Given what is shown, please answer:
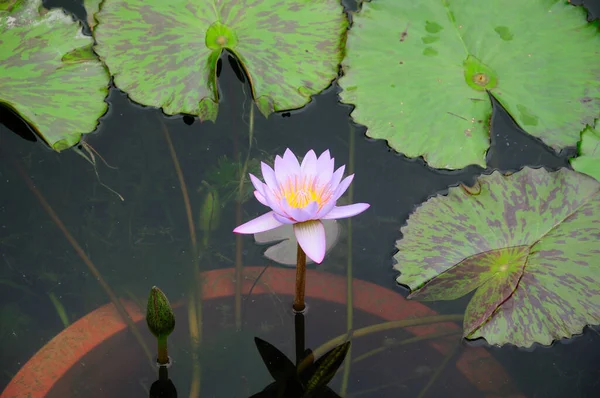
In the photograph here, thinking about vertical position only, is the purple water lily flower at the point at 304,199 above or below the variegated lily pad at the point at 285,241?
above

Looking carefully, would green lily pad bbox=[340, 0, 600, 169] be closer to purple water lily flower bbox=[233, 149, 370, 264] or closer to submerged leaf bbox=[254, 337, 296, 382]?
purple water lily flower bbox=[233, 149, 370, 264]

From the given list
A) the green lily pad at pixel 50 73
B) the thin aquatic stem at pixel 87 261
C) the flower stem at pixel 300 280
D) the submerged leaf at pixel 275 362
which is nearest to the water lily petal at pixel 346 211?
the flower stem at pixel 300 280

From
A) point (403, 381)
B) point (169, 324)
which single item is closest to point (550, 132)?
point (403, 381)

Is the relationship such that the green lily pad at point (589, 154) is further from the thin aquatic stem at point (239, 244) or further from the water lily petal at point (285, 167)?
the thin aquatic stem at point (239, 244)

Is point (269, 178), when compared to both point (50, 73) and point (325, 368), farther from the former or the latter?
point (50, 73)

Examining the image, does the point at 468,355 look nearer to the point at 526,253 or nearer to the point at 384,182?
the point at 526,253
